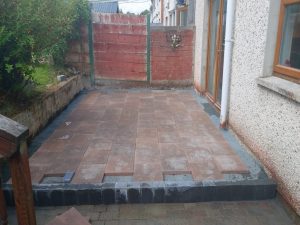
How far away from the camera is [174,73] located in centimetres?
809

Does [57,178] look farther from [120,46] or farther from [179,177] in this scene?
[120,46]

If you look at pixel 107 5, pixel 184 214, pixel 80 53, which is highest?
pixel 107 5

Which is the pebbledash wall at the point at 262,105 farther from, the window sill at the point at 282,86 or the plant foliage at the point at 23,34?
the plant foliage at the point at 23,34

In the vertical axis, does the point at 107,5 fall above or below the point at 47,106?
above

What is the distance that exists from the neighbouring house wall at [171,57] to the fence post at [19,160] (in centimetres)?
616

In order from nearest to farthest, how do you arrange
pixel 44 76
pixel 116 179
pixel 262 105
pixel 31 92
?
pixel 116 179
pixel 262 105
pixel 31 92
pixel 44 76

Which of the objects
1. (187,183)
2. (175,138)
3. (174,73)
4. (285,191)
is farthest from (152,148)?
(174,73)

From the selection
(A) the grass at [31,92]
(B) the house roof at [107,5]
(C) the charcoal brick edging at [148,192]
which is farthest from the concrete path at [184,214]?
(B) the house roof at [107,5]

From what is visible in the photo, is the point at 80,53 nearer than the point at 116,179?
No

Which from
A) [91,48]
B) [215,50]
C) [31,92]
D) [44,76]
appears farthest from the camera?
[91,48]

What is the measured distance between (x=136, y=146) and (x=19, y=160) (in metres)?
2.15

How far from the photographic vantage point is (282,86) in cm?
282

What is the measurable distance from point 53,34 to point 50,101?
1.19 meters

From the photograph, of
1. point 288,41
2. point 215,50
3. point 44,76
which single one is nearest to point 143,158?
point 288,41
